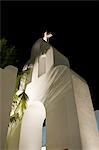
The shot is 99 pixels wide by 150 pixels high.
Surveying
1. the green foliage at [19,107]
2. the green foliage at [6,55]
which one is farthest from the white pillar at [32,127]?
the green foliage at [6,55]

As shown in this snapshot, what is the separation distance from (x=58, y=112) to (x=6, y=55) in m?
2.85

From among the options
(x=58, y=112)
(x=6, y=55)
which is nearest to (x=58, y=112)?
(x=58, y=112)

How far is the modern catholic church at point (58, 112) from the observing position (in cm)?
444

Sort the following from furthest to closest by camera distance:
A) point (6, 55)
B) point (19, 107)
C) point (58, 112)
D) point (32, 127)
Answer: point (6, 55) → point (19, 107) → point (32, 127) → point (58, 112)

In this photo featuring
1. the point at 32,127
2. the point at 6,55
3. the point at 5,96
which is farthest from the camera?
the point at 6,55

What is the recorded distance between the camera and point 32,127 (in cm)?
511

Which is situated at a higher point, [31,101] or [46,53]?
[46,53]

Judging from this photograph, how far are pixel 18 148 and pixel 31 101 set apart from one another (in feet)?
4.27

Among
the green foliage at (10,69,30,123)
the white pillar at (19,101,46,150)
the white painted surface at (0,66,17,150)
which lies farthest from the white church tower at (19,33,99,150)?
the white painted surface at (0,66,17,150)

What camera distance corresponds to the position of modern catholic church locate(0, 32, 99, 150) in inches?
175

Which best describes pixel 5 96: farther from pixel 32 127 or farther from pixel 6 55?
pixel 6 55

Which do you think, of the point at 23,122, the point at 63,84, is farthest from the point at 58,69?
the point at 23,122

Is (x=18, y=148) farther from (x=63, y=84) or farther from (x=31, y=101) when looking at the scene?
(x=63, y=84)

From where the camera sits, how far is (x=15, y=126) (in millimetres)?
5375
